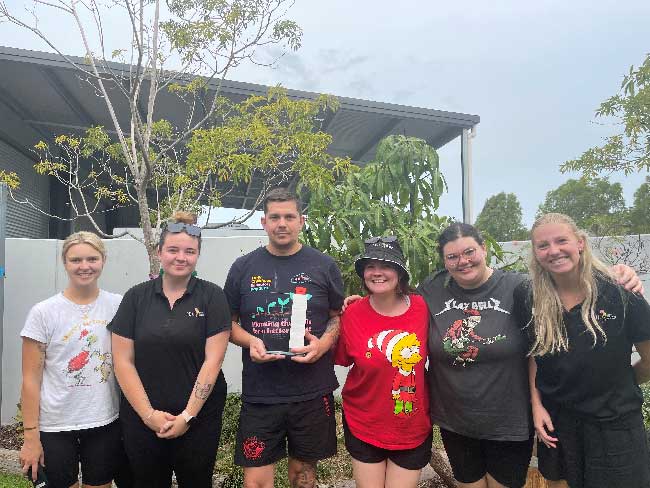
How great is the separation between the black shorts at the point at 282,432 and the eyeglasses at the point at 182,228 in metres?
1.01

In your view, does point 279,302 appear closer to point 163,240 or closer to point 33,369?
point 163,240

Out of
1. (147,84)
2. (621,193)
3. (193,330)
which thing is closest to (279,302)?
(193,330)

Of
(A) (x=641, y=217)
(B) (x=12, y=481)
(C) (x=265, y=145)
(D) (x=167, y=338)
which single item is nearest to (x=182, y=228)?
(D) (x=167, y=338)

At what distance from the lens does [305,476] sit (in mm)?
2832

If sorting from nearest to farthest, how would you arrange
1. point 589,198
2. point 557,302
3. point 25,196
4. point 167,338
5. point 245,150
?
1. point 557,302
2. point 167,338
3. point 245,150
4. point 25,196
5. point 589,198

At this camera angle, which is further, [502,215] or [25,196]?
[502,215]

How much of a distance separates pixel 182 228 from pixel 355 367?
1225 millimetres

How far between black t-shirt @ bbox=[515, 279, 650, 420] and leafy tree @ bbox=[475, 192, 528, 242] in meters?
24.0

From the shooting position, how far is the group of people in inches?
93.4

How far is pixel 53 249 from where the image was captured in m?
5.71

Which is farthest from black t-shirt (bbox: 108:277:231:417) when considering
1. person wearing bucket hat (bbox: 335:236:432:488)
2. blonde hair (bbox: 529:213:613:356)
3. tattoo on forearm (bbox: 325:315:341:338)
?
blonde hair (bbox: 529:213:613:356)

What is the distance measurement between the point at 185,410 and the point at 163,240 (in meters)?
0.89

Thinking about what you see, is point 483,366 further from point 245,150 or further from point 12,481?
point 245,150

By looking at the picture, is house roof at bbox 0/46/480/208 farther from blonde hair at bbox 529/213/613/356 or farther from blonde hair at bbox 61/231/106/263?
blonde hair at bbox 529/213/613/356
